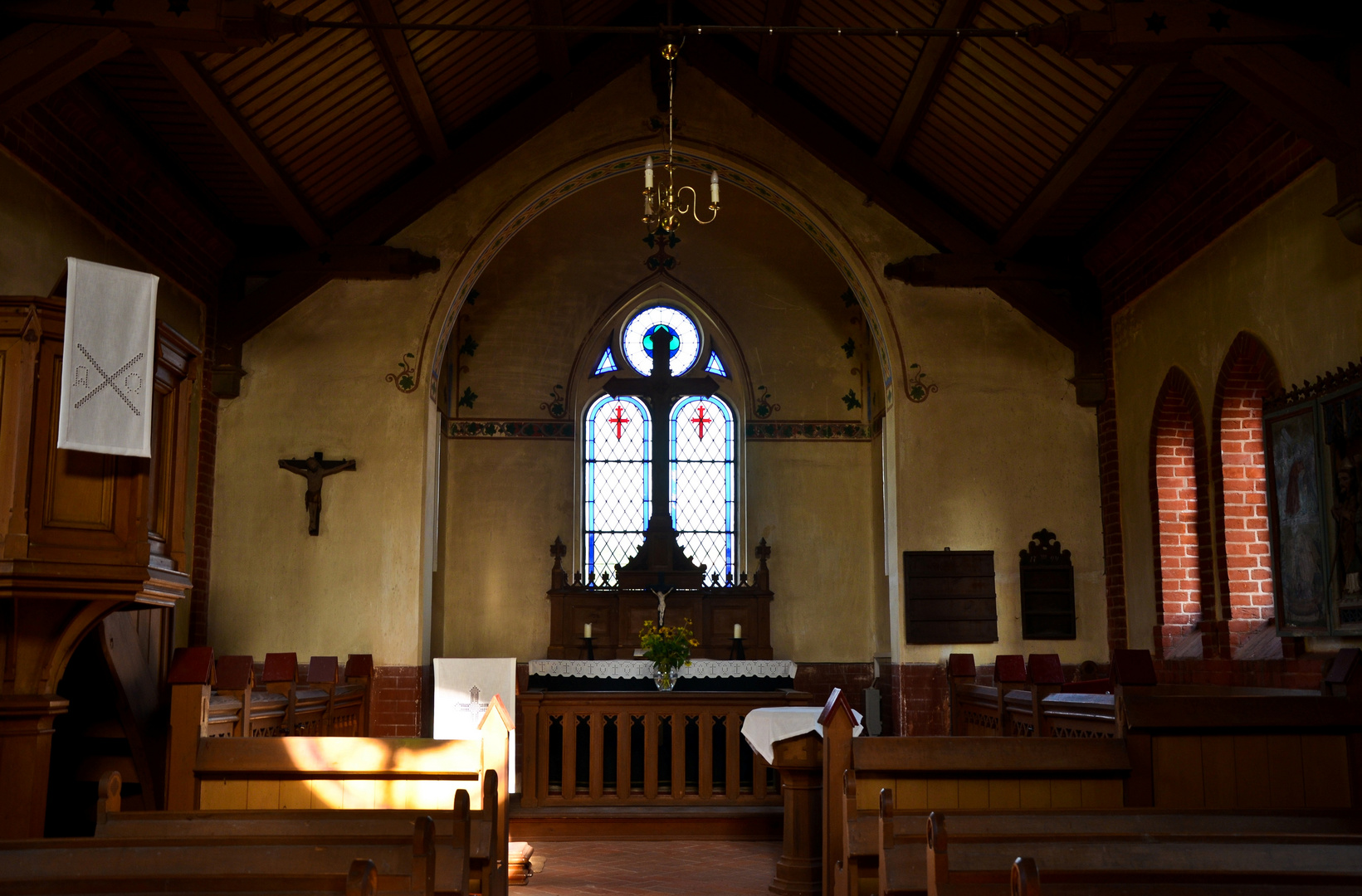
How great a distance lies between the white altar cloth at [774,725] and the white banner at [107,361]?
356 centimetres

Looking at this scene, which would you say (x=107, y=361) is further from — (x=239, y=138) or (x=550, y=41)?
(x=550, y=41)

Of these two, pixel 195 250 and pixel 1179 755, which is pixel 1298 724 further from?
pixel 195 250

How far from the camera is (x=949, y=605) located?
9594 millimetres

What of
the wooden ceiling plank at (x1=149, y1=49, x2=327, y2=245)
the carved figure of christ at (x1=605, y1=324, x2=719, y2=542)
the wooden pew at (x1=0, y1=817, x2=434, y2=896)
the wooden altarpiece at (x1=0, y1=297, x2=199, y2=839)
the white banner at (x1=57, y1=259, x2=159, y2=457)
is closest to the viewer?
the wooden pew at (x1=0, y1=817, x2=434, y2=896)

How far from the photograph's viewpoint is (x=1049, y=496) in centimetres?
987

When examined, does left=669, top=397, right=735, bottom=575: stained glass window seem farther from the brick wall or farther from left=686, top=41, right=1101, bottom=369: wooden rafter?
the brick wall

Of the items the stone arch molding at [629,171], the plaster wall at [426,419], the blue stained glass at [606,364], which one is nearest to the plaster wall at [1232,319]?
the plaster wall at [426,419]

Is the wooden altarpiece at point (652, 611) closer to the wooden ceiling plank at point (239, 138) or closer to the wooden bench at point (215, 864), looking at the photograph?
the wooden ceiling plank at point (239, 138)

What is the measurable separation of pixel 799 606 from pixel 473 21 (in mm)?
6309

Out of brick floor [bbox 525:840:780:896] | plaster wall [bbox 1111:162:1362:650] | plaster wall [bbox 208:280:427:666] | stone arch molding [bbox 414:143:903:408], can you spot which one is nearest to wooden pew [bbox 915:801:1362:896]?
brick floor [bbox 525:840:780:896]

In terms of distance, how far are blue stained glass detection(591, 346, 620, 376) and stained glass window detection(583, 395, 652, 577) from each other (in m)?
0.28

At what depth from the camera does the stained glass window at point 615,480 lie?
12.5 meters

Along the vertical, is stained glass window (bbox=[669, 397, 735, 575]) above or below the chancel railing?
above

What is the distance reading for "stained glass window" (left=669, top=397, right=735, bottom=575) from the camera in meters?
12.5
